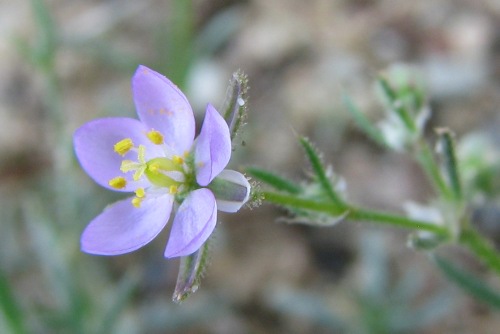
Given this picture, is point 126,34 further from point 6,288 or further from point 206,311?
point 6,288

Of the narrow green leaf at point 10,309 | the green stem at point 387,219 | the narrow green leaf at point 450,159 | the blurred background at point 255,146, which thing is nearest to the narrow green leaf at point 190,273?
the green stem at point 387,219

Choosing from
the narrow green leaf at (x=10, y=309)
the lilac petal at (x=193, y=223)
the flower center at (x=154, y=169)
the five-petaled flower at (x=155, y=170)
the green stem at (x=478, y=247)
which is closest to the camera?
the lilac petal at (x=193, y=223)

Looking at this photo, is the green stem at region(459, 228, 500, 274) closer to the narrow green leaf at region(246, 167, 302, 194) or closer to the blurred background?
the narrow green leaf at region(246, 167, 302, 194)

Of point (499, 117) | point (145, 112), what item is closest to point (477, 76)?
point (499, 117)

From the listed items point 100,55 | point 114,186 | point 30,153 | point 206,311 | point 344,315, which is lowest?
point 344,315

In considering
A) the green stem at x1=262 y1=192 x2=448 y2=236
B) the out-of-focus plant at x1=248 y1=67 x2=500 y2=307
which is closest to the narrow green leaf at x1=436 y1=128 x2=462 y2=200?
the out-of-focus plant at x1=248 y1=67 x2=500 y2=307

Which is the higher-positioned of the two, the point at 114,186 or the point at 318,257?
the point at 114,186

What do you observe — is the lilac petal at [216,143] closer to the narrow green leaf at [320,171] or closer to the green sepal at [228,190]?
the green sepal at [228,190]
